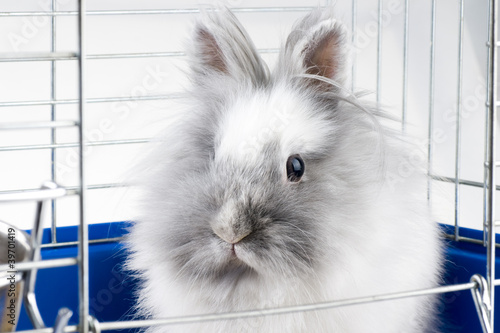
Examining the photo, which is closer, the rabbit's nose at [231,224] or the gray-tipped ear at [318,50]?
the rabbit's nose at [231,224]

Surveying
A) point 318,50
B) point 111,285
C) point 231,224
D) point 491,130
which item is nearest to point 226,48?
point 318,50

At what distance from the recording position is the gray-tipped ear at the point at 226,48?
110 centimetres

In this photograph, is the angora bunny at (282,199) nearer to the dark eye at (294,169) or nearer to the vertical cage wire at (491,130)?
the dark eye at (294,169)

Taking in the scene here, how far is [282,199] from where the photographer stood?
927mm

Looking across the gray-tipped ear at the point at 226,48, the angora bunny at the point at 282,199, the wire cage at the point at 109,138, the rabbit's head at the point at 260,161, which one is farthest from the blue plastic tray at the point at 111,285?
the gray-tipped ear at the point at 226,48

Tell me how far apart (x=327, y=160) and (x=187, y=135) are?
24 centimetres

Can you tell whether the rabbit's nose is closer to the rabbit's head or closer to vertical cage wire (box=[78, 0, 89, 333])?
the rabbit's head

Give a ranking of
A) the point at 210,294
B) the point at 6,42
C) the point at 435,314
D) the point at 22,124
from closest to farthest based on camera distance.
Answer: the point at 22,124
the point at 210,294
the point at 435,314
the point at 6,42

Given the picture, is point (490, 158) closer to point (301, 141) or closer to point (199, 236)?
point (301, 141)

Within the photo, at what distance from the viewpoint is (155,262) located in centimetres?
105

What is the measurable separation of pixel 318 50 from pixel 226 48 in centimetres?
15

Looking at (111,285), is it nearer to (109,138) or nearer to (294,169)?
(109,138)

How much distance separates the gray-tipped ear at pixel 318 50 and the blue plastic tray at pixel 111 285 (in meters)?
A: 0.47

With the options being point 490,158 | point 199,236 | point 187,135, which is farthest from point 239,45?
point 490,158
